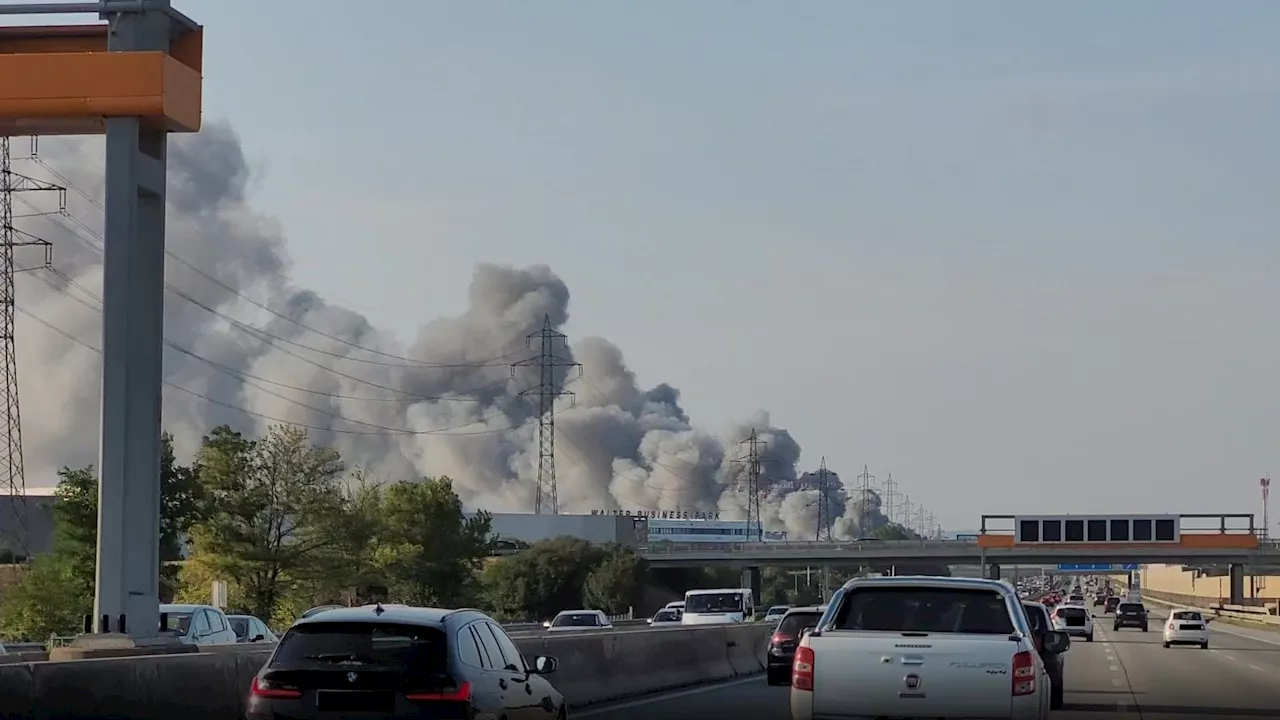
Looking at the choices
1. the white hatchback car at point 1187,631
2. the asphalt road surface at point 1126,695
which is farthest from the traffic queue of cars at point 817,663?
the white hatchback car at point 1187,631

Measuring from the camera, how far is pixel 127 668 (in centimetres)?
1611

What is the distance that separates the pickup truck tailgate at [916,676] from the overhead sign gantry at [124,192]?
13.7m

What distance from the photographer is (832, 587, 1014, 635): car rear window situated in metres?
14.9

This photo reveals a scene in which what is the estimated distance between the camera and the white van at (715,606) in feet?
195

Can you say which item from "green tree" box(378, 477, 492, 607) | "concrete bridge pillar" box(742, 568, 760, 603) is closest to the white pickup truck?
"green tree" box(378, 477, 492, 607)

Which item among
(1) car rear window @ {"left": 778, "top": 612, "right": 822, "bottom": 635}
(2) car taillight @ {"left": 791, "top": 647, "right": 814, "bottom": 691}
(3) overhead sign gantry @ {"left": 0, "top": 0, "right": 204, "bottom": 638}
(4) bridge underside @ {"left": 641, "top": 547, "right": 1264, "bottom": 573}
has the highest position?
(3) overhead sign gantry @ {"left": 0, "top": 0, "right": 204, "bottom": 638}

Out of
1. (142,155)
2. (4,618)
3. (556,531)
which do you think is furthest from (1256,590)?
(142,155)

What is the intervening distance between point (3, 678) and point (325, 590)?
235 feet

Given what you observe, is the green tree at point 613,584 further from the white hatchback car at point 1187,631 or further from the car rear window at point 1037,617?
the car rear window at point 1037,617

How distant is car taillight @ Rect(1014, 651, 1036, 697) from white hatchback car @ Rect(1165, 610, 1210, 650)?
154ft

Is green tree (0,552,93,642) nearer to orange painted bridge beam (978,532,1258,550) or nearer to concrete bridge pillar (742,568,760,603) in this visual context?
A: orange painted bridge beam (978,532,1258,550)

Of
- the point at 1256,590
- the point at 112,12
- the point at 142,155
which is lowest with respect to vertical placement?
the point at 1256,590

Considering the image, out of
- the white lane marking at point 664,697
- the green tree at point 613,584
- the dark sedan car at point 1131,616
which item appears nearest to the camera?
the white lane marking at point 664,697

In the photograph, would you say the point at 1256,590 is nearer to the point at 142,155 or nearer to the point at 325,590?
the point at 325,590
